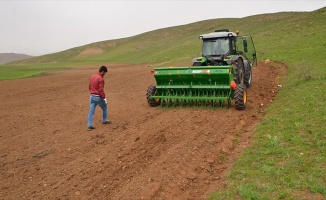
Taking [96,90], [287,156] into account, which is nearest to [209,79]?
[96,90]

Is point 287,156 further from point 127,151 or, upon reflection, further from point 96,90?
point 96,90

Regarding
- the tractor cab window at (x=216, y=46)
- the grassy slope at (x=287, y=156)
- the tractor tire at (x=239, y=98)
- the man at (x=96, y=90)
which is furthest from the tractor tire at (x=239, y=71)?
the man at (x=96, y=90)

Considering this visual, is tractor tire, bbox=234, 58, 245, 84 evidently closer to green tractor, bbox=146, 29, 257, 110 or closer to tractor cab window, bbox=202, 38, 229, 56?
green tractor, bbox=146, 29, 257, 110

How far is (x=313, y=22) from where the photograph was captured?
38281mm

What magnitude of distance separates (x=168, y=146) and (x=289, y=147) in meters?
2.34

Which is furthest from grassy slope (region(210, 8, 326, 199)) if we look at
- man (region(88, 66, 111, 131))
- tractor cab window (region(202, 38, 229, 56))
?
man (region(88, 66, 111, 131))

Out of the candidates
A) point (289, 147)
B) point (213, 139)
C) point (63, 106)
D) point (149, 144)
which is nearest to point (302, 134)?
point (289, 147)

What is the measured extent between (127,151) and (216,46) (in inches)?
251

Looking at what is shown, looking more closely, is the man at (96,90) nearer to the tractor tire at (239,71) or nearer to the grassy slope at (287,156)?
the grassy slope at (287,156)

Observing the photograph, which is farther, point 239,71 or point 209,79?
point 239,71

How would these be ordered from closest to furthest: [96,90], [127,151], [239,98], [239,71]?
[127,151] → [96,90] → [239,98] → [239,71]

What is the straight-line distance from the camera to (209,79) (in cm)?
959

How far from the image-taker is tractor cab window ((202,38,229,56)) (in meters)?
11.6

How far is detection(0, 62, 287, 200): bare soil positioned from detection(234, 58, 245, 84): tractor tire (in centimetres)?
70
